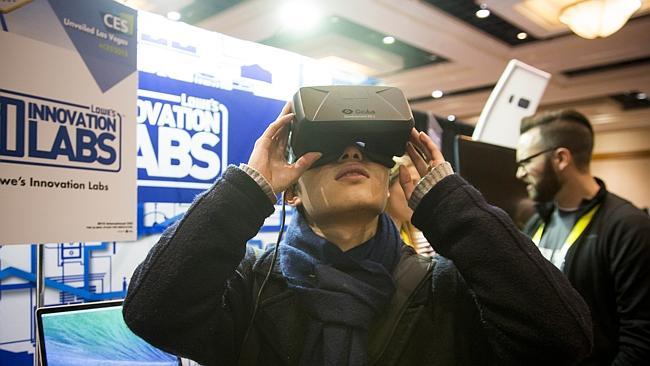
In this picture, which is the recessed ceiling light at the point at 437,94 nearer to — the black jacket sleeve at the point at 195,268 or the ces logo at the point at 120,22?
the ces logo at the point at 120,22

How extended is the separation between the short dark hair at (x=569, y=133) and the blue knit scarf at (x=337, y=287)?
4.89 ft

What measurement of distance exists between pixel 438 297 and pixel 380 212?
204mm

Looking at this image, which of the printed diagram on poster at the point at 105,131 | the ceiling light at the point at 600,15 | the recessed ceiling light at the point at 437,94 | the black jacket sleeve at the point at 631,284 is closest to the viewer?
the printed diagram on poster at the point at 105,131

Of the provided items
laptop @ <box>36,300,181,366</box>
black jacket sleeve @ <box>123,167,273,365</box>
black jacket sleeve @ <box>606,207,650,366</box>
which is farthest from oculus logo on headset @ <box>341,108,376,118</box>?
black jacket sleeve @ <box>606,207,650,366</box>

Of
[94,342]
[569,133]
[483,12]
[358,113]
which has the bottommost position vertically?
[94,342]

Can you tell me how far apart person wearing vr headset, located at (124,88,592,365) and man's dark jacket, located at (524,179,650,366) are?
41.7 inches

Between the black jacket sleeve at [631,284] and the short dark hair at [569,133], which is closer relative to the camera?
the black jacket sleeve at [631,284]

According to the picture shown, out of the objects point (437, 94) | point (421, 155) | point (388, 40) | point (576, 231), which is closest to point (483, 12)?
point (388, 40)

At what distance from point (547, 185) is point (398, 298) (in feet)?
5.02

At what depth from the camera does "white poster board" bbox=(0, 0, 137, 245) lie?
3.46ft

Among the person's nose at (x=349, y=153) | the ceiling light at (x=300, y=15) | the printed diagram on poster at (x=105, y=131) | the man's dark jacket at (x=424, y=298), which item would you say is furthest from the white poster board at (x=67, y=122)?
the ceiling light at (x=300, y=15)

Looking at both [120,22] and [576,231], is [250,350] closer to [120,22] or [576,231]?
[120,22]

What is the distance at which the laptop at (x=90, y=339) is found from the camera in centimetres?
112

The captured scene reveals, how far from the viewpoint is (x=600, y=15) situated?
3.76 meters
